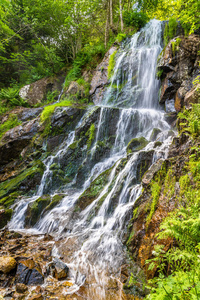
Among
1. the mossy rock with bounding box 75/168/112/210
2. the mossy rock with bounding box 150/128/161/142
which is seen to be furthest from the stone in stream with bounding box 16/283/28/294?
the mossy rock with bounding box 150/128/161/142

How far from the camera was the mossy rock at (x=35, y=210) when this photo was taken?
6543mm

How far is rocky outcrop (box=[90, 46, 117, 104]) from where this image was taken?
1291 centimetres

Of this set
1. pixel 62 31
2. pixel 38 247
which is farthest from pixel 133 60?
pixel 38 247

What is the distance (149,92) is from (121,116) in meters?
2.71

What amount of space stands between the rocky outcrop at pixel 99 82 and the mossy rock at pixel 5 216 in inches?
349

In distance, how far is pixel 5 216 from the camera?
6.73 m

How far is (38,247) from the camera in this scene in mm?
4762

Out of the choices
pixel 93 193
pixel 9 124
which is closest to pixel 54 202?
pixel 93 193

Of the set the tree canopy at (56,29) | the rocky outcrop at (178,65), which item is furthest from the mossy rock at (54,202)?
the tree canopy at (56,29)

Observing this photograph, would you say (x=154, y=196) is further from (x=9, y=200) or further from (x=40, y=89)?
(x=40, y=89)

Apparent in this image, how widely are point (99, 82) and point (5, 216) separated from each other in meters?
10.8

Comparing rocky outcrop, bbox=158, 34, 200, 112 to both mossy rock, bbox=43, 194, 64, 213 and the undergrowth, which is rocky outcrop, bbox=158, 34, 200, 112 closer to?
the undergrowth

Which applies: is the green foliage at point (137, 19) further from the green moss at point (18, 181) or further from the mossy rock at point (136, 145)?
the green moss at point (18, 181)

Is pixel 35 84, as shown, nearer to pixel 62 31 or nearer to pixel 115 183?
pixel 62 31
